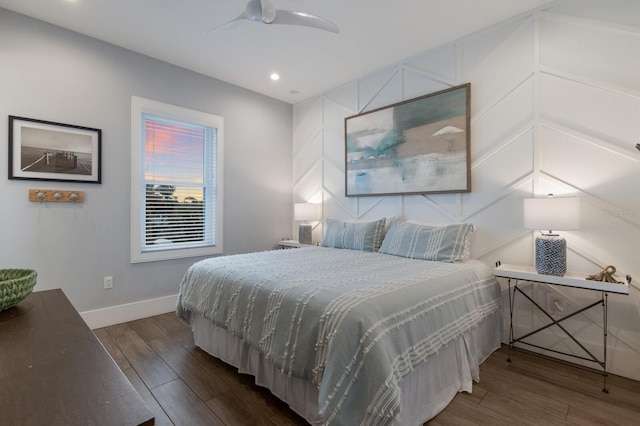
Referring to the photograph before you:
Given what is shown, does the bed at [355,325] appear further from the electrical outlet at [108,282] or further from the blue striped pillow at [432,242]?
the electrical outlet at [108,282]

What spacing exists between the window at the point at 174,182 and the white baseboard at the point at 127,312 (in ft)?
1.59

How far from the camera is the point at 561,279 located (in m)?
2.06

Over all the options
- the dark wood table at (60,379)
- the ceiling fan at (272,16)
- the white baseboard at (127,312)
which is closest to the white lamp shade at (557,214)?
the ceiling fan at (272,16)

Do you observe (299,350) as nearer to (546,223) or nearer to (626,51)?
(546,223)

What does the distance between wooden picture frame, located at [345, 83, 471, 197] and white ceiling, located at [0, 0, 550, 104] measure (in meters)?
0.56

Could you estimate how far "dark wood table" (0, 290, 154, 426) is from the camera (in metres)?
0.54

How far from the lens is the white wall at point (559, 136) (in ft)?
7.03

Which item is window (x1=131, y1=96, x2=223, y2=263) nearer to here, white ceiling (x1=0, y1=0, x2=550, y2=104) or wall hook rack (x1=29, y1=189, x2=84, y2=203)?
wall hook rack (x1=29, y1=189, x2=84, y2=203)

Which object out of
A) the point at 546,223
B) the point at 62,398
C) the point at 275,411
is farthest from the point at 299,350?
the point at 546,223

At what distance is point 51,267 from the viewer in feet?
8.89

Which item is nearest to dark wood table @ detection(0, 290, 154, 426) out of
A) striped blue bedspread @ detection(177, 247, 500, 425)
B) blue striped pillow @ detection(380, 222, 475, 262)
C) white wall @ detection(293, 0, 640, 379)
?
striped blue bedspread @ detection(177, 247, 500, 425)

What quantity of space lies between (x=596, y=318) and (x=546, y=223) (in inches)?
34.6

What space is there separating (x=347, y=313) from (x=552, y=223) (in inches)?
68.1

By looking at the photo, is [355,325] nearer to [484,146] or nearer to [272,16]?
[272,16]
